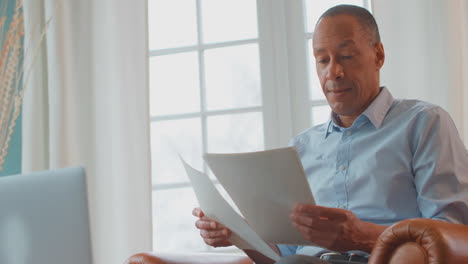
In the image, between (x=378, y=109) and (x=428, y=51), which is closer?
(x=378, y=109)

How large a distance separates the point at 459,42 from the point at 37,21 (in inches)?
84.6

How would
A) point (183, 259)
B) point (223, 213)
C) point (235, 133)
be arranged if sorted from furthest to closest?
point (235, 133), point (183, 259), point (223, 213)

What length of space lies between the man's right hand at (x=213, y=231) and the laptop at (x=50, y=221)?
0.47 metres

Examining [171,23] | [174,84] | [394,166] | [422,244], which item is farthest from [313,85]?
[422,244]

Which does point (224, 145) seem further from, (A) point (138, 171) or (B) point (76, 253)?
(B) point (76, 253)

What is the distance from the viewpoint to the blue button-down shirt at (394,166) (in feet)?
5.42

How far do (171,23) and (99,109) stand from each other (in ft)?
2.08

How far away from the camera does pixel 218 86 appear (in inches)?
123

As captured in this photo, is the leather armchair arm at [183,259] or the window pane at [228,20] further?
the window pane at [228,20]

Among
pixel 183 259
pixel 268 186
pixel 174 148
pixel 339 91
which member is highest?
pixel 339 91

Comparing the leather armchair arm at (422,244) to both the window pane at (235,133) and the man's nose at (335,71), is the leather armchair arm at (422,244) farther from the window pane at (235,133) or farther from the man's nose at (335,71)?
the window pane at (235,133)

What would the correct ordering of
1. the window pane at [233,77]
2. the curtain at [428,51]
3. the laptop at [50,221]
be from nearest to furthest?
the laptop at [50,221] < the curtain at [428,51] < the window pane at [233,77]

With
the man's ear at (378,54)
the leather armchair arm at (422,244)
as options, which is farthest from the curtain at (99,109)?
the leather armchair arm at (422,244)

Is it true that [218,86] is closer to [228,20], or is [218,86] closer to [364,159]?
[228,20]
